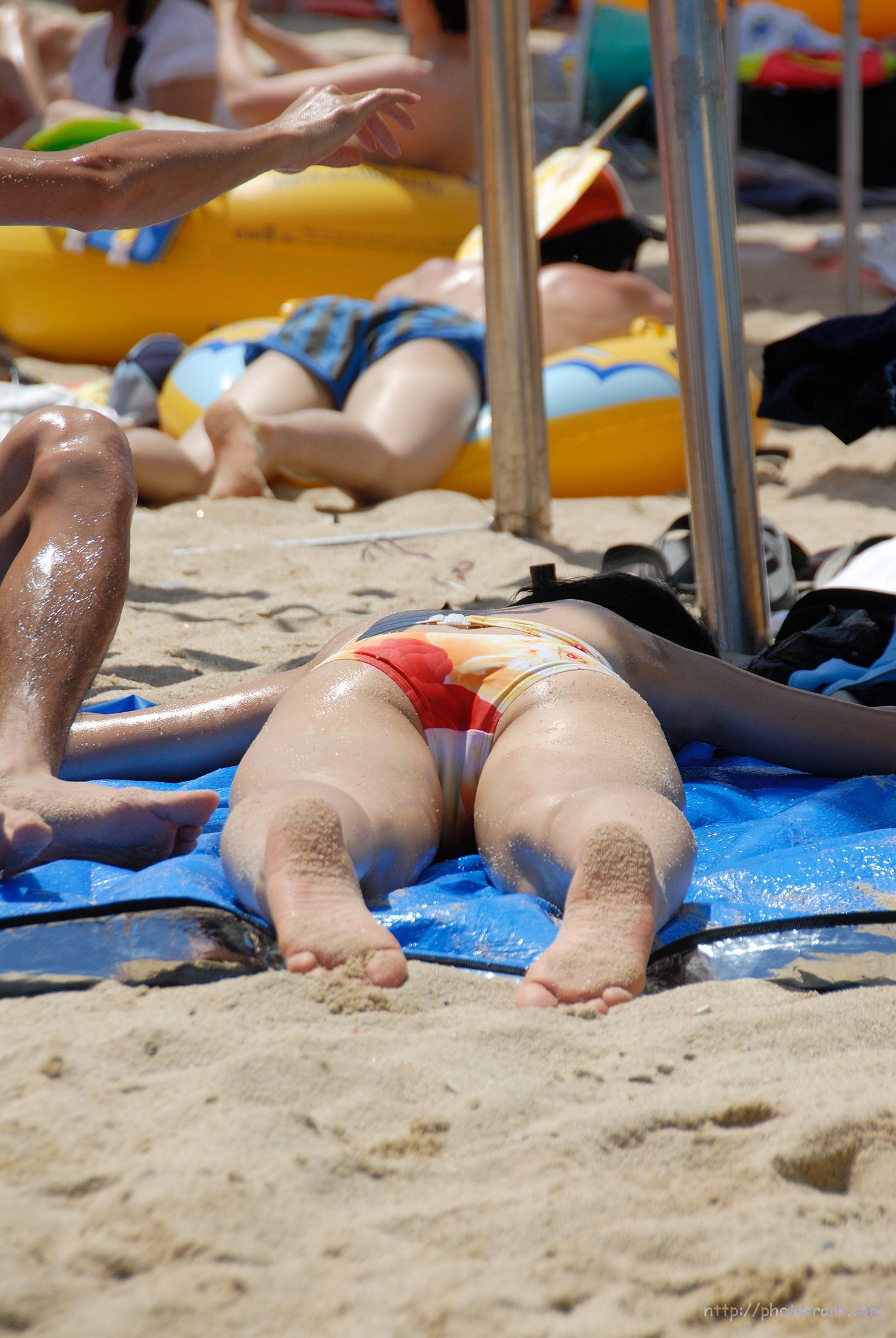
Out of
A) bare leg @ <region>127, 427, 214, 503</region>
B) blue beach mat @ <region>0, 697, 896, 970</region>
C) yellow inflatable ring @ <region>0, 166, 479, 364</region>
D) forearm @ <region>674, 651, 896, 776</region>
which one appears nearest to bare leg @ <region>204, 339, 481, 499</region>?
bare leg @ <region>127, 427, 214, 503</region>

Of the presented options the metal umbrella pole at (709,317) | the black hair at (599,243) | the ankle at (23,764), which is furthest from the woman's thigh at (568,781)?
the black hair at (599,243)

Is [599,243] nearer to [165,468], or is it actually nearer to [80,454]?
[165,468]

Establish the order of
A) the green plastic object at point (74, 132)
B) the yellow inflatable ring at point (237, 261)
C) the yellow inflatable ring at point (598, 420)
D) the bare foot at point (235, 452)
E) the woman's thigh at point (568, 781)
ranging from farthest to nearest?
the yellow inflatable ring at point (237, 261), the green plastic object at point (74, 132), the yellow inflatable ring at point (598, 420), the bare foot at point (235, 452), the woman's thigh at point (568, 781)

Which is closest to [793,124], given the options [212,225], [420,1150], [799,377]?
[212,225]

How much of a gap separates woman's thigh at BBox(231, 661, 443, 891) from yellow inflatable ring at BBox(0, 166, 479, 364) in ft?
13.7

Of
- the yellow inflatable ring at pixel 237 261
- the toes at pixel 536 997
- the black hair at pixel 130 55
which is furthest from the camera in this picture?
the black hair at pixel 130 55

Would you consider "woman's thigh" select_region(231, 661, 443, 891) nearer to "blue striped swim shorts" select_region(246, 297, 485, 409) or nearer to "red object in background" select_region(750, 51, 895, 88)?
"blue striped swim shorts" select_region(246, 297, 485, 409)

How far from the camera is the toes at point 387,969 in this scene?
1365mm

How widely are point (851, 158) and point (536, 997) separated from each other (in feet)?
16.9

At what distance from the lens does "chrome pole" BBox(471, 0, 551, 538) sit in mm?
3602

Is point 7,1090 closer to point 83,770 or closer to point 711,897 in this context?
point 711,897

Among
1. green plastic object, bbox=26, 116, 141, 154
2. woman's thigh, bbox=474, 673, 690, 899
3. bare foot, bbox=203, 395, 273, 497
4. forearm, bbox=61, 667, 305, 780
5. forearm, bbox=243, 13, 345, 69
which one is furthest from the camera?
forearm, bbox=243, 13, 345, 69

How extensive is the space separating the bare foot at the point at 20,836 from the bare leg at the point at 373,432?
250cm

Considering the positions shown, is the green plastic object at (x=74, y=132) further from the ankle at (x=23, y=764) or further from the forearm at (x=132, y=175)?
the ankle at (x=23, y=764)
